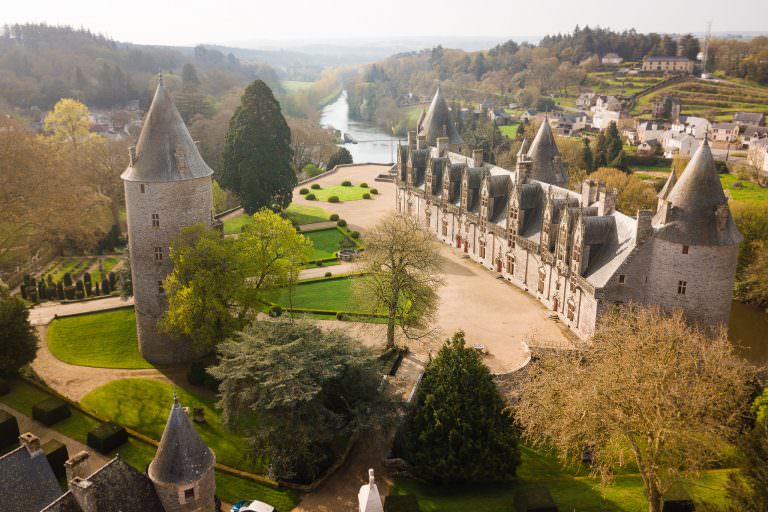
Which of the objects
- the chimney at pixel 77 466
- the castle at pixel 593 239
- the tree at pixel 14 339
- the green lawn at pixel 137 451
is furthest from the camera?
the castle at pixel 593 239

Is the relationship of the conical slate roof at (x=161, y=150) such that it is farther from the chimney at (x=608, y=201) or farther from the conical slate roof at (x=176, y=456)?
the chimney at (x=608, y=201)

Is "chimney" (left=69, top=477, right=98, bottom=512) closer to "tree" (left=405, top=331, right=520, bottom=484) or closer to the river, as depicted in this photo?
"tree" (left=405, top=331, right=520, bottom=484)

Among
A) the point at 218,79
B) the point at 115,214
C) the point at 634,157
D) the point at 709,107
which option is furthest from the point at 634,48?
the point at 115,214

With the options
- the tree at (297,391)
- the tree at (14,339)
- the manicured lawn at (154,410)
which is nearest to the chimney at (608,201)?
the tree at (297,391)

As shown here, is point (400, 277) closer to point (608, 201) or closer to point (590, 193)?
point (608, 201)

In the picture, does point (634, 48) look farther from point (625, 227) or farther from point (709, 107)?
point (625, 227)
